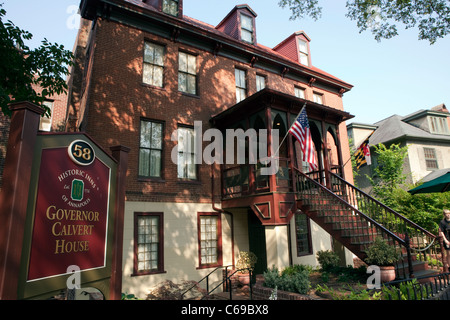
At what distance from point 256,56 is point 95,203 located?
40.5 ft

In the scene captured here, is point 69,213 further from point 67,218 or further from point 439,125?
point 439,125

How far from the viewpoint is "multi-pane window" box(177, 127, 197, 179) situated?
464 inches

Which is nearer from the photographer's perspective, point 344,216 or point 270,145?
point 344,216

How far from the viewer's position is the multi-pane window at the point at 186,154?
38.7ft

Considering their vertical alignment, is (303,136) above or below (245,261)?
above

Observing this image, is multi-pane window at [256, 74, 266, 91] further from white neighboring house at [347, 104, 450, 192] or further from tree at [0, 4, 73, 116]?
white neighboring house at [347, 104, 450, 192]

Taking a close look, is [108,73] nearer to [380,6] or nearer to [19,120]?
[19,120]

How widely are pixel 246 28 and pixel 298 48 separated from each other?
400cm

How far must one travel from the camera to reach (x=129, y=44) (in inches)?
448

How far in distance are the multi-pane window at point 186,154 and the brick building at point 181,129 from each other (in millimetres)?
45

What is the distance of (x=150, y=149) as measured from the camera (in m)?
11.1

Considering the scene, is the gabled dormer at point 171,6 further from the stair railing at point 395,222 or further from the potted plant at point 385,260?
the potted plant at point 385,260

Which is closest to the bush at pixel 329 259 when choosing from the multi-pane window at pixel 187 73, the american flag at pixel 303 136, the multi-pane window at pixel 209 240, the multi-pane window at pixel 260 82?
the multi-pane window at pixel 209 240

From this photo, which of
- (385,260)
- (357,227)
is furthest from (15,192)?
(357,227)
